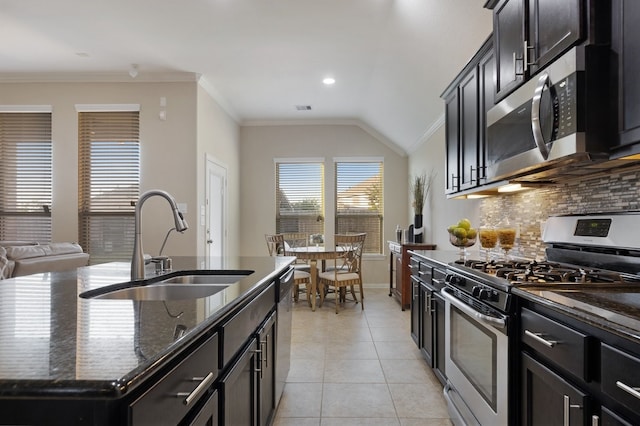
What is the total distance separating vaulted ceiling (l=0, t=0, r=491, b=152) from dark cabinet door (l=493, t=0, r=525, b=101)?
0.54 meters

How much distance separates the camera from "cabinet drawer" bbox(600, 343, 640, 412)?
33.9 inches

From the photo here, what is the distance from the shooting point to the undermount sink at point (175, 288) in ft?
4.98

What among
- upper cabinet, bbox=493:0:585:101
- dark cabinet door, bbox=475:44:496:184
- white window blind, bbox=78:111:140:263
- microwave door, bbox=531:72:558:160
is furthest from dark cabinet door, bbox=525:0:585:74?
white window blind, bbox=78:111:140:263

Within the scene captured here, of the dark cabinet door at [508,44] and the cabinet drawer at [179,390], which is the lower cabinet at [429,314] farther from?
the cabinet drawer at [179,390]

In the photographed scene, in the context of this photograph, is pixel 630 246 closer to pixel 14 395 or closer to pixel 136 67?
pixel 14 395

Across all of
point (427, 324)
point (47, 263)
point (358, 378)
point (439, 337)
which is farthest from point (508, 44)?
point (47, 263)

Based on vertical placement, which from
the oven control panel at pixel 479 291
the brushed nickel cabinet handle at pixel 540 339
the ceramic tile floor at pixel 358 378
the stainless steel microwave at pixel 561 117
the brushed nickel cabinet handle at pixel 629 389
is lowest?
the ceramic tile floor at pixel 358 378

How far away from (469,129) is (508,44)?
0.85 meters

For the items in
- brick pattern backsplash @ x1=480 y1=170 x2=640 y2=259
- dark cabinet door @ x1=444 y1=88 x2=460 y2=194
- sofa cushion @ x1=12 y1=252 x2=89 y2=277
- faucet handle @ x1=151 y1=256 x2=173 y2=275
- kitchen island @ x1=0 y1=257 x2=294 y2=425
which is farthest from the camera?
dark cabinet door @ x1=444 y1=88 x2=460 y2=194

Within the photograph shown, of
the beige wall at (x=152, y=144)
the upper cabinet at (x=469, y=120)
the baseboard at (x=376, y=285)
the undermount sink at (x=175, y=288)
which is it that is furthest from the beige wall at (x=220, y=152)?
the upper cabinet at (x=469, y=120)

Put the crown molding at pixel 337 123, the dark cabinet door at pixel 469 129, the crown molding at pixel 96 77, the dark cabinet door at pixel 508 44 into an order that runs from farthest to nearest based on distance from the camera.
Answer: the crown molding at pixel 337 123 → the crown molding at pixel 96 77 → the dark cabinet door at pixel 469 129 → the dark cabinet door at pixel 508 44

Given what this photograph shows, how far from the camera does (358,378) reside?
2846 mm

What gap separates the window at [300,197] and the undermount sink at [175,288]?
4685mm

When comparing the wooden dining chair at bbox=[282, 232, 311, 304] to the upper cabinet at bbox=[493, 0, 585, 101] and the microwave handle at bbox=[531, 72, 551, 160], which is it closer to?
the upper cabinet at bbox=[493, 0, 585, 101]
